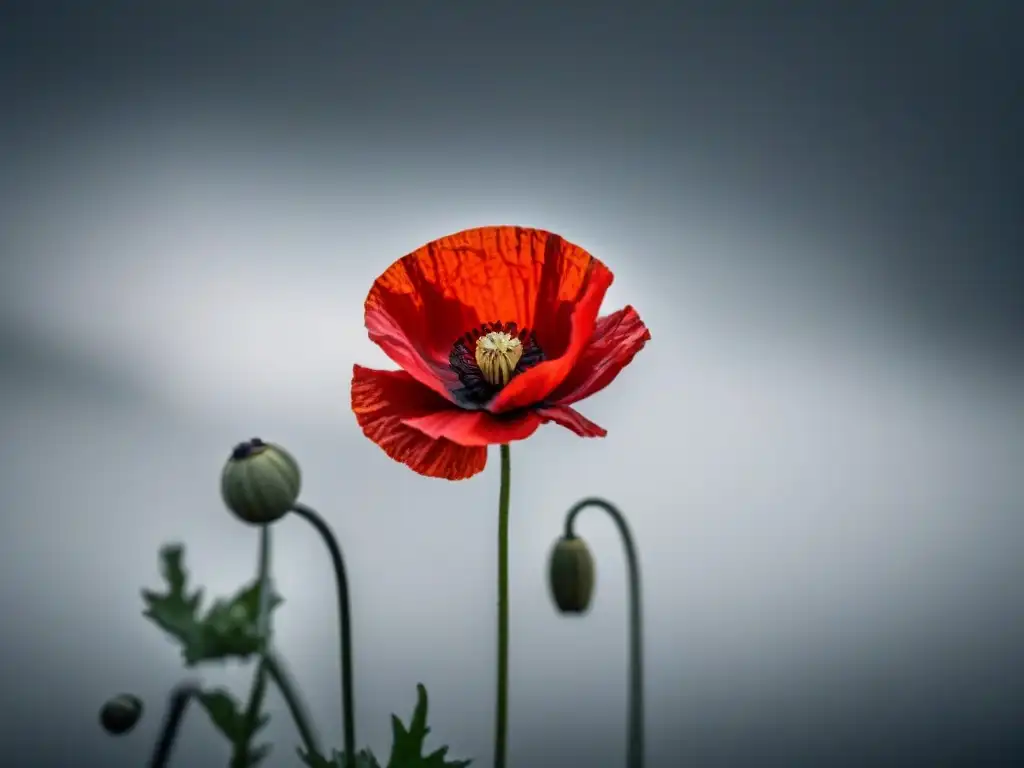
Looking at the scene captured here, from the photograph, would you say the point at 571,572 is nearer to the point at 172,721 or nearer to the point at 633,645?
the point at 633,645

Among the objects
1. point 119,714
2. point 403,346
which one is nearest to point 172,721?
point 119,714

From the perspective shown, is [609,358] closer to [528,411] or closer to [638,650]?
[528,411]

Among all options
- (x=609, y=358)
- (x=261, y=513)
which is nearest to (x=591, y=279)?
(x=609, y=358)

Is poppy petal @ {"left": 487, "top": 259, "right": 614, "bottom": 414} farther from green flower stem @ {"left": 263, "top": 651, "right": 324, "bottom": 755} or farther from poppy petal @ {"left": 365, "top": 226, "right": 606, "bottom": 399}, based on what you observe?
green flower stem @ {"left": 263, "top": 651, "right": 324, "bottom": 755}

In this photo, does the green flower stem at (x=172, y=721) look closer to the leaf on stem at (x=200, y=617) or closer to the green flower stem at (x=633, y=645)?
the leaf on stem at (x=200, y=617)

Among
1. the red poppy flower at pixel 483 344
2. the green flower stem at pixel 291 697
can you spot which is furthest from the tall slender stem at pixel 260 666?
the red poppy flower at pixel 483 344

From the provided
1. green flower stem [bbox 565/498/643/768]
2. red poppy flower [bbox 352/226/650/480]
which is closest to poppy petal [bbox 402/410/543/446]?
red poppy flower [bbox 352/226/650/480]
